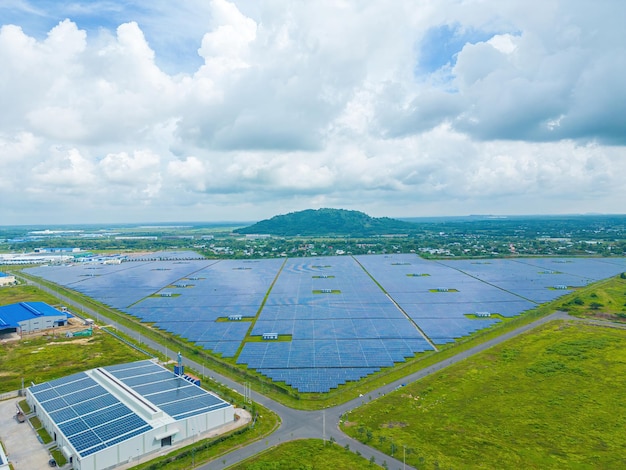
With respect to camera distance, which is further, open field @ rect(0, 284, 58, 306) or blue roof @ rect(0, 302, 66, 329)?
open field @ rect(0, 284, 58, 306)

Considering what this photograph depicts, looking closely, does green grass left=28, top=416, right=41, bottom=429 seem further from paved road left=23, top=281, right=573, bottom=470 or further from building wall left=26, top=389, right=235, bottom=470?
paved road left=23, top=281, right=573, bottom=470

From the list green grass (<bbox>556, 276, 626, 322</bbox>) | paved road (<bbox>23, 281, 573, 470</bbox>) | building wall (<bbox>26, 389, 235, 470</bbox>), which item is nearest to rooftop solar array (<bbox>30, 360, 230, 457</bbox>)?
building wall (<bbox>26, 389, 235, 470</bbox>)

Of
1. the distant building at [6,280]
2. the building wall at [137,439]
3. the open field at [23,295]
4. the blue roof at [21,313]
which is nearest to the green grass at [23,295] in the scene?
the open field at [23,295]

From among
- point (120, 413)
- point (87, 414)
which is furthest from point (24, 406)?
point (120, 413)

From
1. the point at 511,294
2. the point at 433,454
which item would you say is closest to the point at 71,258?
the point at 511,294

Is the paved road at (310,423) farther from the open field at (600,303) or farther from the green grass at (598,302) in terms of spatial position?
the green grass at (598,302)

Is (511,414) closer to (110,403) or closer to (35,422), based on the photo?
(110,403)

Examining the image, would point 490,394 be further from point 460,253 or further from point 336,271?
point 460,253
